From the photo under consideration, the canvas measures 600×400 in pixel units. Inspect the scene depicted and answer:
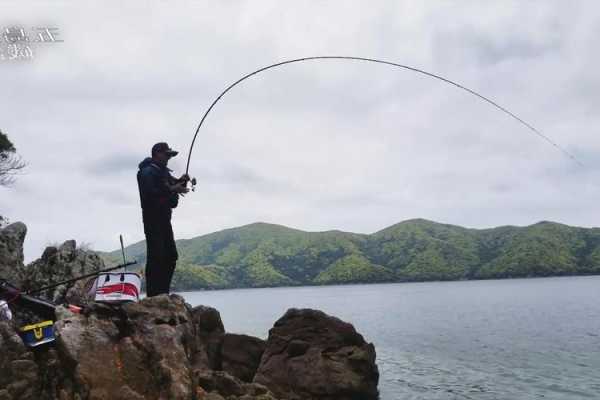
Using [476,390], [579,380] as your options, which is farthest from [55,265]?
[579,380]

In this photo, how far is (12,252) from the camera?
61.3ft

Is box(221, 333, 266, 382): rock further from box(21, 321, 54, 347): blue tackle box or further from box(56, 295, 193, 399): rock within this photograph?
box(21, 321, 54, 347): blue tackle box

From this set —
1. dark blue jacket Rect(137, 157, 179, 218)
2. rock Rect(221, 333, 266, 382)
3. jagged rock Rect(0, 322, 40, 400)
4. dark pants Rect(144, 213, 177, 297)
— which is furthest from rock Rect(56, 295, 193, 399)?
rock Rect(221, 333, 266, 382)

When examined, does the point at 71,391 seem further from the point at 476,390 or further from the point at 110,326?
the point at 476,390

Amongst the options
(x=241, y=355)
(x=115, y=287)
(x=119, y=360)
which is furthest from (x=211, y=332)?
(x=119, y=360)

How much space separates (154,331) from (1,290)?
3.62 m

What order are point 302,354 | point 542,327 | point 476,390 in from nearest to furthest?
point 302,354 < point 476,390 < point 542,327

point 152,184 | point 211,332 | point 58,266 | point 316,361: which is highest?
point 152,184

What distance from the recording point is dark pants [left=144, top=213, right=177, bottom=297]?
10.8 meters

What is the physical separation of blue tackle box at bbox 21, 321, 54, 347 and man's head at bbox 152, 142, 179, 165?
417 cm

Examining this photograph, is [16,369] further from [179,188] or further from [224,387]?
[179,188]

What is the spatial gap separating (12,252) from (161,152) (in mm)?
11463

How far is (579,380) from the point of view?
82.1 ft

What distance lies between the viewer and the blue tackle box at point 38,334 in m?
8.51
